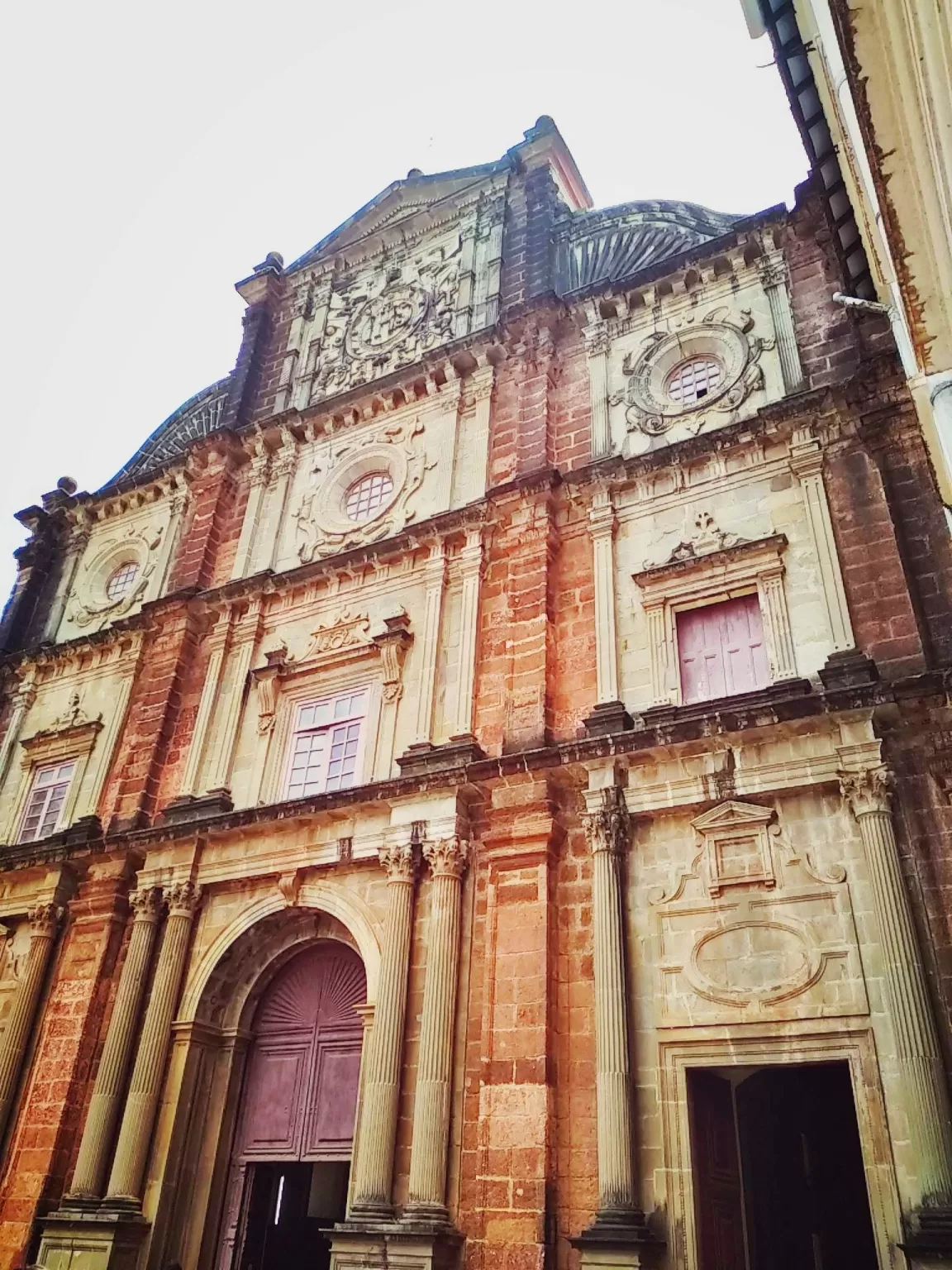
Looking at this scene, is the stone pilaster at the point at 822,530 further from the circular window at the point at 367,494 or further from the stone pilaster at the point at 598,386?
the circular window at the point at 367,494

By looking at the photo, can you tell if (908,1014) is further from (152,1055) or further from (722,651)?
(152,1055)

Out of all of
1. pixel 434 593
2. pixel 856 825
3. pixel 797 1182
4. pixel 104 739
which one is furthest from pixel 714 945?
pixel 104 739

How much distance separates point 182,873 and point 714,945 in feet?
23.0

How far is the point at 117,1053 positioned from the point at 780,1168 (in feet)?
25.6

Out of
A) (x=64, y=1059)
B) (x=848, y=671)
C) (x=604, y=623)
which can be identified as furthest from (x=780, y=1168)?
(x=64, y=1059)

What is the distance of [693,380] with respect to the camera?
45.5ft

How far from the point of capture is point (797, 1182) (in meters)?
11.0

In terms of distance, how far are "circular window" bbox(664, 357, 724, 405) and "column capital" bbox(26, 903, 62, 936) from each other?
36.4 feet

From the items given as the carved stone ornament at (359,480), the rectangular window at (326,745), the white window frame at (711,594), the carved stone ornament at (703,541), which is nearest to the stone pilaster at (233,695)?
the rectangular window at (326,745)

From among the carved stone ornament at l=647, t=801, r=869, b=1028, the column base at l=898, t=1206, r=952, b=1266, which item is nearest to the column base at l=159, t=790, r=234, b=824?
the carved stone ornament at l=647, t=801, r=869, b=1028

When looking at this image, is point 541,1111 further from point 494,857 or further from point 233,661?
point 233,661

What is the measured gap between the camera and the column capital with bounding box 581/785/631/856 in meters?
10.3

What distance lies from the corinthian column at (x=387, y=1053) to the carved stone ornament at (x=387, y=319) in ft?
29.8

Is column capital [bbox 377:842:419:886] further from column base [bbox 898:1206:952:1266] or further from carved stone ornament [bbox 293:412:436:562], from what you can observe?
column base [bbox 898:1206:952:1266]
